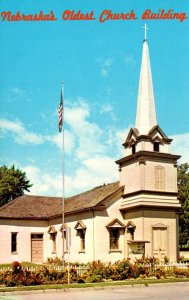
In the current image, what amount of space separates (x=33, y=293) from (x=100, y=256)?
1653cm

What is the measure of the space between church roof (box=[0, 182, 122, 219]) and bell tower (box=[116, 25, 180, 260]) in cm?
203

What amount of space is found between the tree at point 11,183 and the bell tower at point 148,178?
40156 mm

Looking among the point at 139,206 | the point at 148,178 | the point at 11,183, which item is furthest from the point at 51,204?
the point at 11,183

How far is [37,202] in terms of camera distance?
49.2 meters

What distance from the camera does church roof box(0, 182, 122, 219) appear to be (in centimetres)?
3778

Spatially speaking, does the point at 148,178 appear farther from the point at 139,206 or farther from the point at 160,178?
the point at 139,206

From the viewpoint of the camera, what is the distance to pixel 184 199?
69.9m

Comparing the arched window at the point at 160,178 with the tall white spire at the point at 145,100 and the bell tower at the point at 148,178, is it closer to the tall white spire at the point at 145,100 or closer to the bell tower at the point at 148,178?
the bell tower at the point at 148,178

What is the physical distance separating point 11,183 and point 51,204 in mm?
27137

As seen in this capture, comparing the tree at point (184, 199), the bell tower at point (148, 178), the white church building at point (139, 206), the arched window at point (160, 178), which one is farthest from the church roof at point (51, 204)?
the tree at point (184, 199)

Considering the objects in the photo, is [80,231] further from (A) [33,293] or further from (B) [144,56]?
(A) [33,293]

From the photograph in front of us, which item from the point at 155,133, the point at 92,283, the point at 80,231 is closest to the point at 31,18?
the point at 92,283

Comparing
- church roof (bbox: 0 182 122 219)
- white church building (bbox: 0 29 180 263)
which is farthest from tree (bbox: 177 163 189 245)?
white church building (bbox: 0 29 180 263)

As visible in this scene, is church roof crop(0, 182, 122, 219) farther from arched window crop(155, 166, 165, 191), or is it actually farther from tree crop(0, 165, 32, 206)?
tree crop(0, 165, 32, 206)
